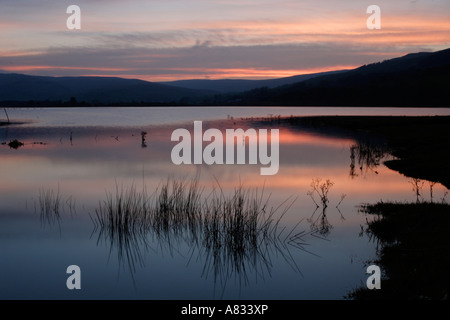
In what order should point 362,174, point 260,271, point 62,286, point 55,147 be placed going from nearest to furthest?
point 62,286, point 260,271, point 362,174, point 55,147

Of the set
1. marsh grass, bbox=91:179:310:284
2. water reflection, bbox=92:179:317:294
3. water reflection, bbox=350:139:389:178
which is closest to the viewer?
water reflection, bbox=92:179:317:294

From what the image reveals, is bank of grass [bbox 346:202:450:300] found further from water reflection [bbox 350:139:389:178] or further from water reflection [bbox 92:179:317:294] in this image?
water reflection [bbox 350:139:389:178]

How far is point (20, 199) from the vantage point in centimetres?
1975

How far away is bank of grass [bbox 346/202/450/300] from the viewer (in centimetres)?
916

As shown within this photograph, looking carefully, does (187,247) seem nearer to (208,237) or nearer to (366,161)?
(208,237)

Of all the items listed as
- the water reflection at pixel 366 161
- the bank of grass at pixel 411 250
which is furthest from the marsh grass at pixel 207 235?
the water reflection at pixel 366 161

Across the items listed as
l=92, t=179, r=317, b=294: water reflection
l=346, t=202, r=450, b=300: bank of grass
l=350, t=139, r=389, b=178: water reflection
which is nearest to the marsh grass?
l=92, t=179, r=317, b=294: water reflection

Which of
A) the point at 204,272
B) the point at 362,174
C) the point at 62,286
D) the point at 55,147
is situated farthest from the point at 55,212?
the point at 55,147

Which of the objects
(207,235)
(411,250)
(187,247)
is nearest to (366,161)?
(411,250)

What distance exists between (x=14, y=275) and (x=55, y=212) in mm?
5985

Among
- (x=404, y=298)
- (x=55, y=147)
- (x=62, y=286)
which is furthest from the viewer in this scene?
(x=55, y=147)

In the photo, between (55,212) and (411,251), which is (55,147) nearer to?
(55,212)

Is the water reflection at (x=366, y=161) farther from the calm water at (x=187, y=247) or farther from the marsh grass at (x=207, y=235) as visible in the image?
the marsh grass at (x=207, y=235)

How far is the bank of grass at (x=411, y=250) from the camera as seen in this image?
916 cm
